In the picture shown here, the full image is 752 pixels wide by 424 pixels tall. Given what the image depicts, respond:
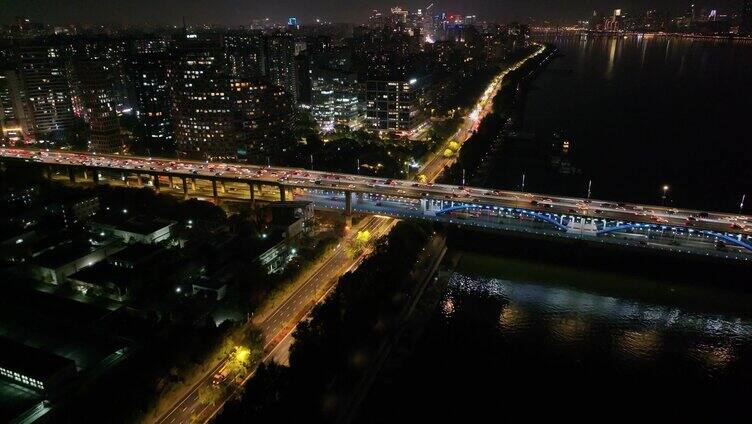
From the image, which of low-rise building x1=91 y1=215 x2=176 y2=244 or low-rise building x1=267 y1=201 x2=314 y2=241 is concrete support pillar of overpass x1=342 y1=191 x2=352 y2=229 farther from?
low-rise building x1=91 y1=215 x2=176 y2=244

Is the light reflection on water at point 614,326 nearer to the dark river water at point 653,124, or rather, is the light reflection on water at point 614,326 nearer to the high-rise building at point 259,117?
the dark river water at point 653,124

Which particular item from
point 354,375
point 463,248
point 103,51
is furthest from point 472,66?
point 354,375

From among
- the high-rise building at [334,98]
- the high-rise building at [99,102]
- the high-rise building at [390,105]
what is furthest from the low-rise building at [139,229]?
the high-rise building at [390,105]

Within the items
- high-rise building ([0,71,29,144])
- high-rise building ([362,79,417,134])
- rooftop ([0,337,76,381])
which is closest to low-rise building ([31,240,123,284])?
rooftop ([0,337,76,381])

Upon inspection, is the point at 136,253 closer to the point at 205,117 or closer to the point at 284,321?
the point at 284,321

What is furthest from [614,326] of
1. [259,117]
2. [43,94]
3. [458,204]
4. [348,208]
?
[43,94]

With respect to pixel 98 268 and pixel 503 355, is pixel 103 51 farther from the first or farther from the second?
pixel 503 355
